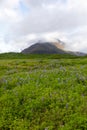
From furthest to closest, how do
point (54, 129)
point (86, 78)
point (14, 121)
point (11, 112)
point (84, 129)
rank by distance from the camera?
point (86, 78), point (11, 112), point (14, 121), point (54, 129), point (84, 129)

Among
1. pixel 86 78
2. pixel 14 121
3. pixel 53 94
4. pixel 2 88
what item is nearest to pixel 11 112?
pixel 14 121

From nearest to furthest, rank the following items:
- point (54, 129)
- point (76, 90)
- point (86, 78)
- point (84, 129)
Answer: point (84, 129) → point (54, 129) → point (76, 90) → point (86, 78)

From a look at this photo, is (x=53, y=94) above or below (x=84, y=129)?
above

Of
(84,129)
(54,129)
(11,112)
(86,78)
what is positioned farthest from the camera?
(86,78)

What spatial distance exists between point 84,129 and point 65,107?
2.12 metres

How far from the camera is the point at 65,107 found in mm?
13492

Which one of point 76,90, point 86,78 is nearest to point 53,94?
point 76,90

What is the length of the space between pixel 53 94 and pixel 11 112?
2310mm

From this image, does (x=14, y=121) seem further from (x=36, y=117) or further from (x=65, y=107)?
(x=65, y=107)

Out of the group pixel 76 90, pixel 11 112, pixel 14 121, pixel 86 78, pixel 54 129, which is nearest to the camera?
pixel 54 129

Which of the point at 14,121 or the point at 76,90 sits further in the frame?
the point at 76,90

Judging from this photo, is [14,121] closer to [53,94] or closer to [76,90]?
[53,94]

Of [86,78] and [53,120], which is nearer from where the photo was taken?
[53,120]

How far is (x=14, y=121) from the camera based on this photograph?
13.5 m
